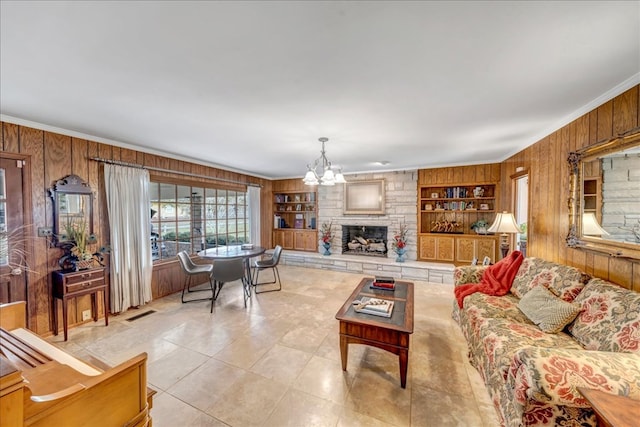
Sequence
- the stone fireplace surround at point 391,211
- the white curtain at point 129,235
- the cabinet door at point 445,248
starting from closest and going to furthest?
1. the white curtain at point 129,235
2. the cabinet door at point 445,248
3. the stone fireplace surround at point 391,211

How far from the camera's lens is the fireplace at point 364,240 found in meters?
5.70

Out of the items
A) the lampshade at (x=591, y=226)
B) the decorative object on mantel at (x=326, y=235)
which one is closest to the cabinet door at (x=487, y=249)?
the lampshade at (x=591, y=226)

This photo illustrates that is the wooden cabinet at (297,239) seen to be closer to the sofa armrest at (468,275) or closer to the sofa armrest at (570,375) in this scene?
the sofa armrest at (468,275)

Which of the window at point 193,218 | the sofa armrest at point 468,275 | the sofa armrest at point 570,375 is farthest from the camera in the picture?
the window at point 193,218

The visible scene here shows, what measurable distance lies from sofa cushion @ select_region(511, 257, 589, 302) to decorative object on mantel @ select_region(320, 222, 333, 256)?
11.9ft

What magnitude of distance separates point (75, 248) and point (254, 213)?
3.41m

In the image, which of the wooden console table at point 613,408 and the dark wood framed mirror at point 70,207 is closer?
the wooden console table at point 613,408

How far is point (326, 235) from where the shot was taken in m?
5.77

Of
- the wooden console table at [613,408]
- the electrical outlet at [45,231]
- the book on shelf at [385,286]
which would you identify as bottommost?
the book on shelf at [385,286]

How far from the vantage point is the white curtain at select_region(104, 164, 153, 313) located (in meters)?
3.16

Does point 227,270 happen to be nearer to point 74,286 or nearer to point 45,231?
point 74,286

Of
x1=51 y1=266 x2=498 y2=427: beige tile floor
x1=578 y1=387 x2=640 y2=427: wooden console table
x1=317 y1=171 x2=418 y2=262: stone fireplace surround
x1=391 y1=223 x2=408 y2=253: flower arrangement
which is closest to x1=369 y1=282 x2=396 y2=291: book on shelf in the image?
x1=51 y1=266 x2=498 y2=427: beige tile floor

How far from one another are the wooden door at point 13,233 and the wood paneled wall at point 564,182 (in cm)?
530

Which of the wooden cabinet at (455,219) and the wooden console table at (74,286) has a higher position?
the wooden cabinet at (455,219)
